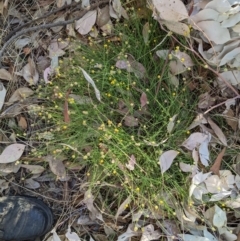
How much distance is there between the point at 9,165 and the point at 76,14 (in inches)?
18.9

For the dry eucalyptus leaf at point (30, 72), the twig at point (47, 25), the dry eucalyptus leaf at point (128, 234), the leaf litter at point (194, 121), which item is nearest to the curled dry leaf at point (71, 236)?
the leaf litter at point (194, 121)

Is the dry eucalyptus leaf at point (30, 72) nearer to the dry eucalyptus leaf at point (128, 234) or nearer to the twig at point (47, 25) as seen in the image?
the twig at point (47, 25)

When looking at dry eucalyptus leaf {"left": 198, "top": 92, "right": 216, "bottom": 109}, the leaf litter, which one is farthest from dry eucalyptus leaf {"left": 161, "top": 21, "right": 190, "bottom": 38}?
dry eucalyptus leaf {"left": 198, "top": 92, "right": 216, "bottom": 109}

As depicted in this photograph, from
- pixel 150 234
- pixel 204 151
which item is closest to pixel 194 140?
pixel 204 151

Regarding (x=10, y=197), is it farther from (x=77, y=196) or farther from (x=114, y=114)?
(x=114, y=114)

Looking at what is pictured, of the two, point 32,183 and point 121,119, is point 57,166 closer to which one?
point 32,183

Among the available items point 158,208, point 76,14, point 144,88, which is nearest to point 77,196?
point 158,208

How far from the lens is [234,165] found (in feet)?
4.21

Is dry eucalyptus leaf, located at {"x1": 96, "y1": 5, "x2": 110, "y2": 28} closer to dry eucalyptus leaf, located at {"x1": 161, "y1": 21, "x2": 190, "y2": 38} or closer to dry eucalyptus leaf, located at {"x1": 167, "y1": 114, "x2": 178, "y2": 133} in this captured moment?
dry eucalyptus leaf, located at {"x1": 161, "y1": 21, "x2": 190, "y2": 38}

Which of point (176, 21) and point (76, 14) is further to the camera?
point (76, 14)

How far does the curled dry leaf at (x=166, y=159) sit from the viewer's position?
1.24 metres

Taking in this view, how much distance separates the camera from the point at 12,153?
1.35m

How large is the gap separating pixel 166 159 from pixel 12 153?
0.44 metres

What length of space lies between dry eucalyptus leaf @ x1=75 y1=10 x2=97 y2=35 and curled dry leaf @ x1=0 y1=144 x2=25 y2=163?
37 cm
